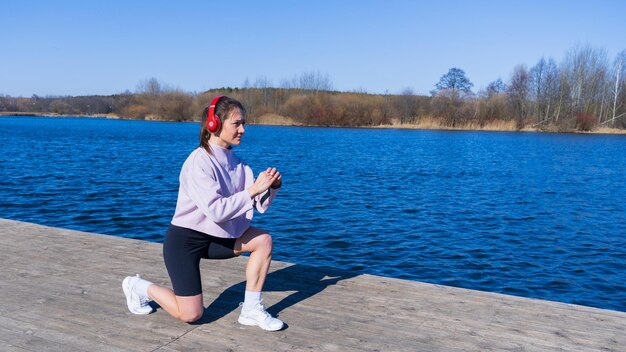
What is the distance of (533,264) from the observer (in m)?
9.86

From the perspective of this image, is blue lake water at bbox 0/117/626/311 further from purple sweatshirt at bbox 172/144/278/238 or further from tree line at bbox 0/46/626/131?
tree line at bbox 0/46/626/131

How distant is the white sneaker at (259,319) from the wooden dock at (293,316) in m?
0.07

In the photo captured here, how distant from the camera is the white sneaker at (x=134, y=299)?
13.0 feet

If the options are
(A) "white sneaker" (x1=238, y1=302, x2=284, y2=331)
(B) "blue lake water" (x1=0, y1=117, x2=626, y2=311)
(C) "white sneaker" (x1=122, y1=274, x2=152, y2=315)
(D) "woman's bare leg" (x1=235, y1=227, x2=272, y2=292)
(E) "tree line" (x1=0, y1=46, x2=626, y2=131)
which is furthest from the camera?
(E) "tree line" (x1=0, y1=46, x2=626, y2=131)

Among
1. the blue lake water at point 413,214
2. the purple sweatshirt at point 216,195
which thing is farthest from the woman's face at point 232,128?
the blue lake water at point 413,214

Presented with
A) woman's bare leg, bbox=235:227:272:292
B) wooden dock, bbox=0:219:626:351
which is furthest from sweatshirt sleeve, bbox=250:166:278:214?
wooden dock, bbox=0:219:626:351

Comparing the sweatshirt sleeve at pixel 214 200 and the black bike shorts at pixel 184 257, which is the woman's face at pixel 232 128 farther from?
the black bike shorts at pixel 184 257

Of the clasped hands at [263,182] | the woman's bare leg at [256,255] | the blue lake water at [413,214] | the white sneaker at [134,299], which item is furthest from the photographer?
the blue lake water at [413,214]

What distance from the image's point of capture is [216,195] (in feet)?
11.8

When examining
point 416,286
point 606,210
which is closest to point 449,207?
point 606,210

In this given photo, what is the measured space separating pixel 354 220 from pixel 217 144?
31.1 feet

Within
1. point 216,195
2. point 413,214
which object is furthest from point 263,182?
point 413,214

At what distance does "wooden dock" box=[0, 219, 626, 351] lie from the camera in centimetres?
357

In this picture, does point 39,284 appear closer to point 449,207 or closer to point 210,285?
point 210,285
